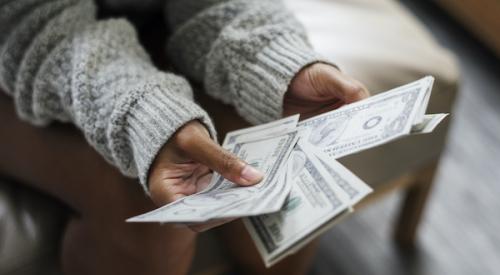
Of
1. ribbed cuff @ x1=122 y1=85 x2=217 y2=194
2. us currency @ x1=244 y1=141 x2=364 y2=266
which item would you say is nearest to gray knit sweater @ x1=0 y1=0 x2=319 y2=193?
ribbed cuff @ x1=122 y1=85 x2=217 y2=194

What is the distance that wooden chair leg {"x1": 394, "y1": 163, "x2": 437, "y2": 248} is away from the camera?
90 cm

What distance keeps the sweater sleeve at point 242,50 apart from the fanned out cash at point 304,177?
0.26 feet

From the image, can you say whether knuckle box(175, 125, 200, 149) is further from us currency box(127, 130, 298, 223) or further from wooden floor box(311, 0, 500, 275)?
wooden floor box(311, 0, 500, 275)

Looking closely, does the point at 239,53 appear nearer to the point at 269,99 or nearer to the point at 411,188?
the point at 269,99

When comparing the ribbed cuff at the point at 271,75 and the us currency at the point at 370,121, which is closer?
the us currency at the point at 370,121

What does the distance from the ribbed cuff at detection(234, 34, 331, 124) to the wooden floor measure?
0.50 meters

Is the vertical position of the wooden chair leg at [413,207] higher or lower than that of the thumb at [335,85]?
lower

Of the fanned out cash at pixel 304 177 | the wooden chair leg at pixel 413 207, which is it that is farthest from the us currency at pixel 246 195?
the wooden chair leg at pixel 413 207

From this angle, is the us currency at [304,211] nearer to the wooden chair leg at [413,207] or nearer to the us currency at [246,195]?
the us currency at [246,195]

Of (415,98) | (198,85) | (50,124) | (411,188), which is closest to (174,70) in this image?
(198,85)

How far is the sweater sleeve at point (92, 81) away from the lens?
51 centimetres

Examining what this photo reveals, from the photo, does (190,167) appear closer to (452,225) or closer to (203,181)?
(203,181)

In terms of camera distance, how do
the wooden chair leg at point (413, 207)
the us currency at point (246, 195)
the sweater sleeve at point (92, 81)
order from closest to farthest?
the us currency at point (246, 195)
the sweater sleeve at point (92, 81)
the wooden chair leg at point (413, 207)

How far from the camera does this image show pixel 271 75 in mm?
555
